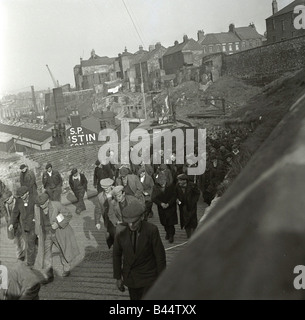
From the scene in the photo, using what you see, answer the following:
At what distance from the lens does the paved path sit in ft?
17.9

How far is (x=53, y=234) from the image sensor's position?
5.98 m

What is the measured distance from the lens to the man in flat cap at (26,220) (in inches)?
254

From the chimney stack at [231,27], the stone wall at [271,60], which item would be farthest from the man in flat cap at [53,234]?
the chimney stack at [231,27]

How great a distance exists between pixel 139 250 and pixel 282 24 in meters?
22.8

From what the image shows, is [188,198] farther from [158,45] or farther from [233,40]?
[158,45]

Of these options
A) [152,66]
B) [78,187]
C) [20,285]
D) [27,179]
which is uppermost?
[152,66]

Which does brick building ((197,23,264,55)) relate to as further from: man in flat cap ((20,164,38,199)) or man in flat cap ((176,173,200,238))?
man in flat cap ((176,173,200,238))

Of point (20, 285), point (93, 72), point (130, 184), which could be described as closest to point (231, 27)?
point (130, 184)

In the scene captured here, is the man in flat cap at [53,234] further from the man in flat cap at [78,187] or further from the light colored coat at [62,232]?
the man in flat cap at [78,187]

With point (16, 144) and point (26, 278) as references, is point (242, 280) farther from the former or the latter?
point (16, 144)

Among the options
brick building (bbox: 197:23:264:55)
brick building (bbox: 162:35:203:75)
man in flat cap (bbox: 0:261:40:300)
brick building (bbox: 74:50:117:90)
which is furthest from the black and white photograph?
brick building (bbox: 74:50:117:90)

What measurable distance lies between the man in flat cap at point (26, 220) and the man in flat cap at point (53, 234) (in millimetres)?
513
